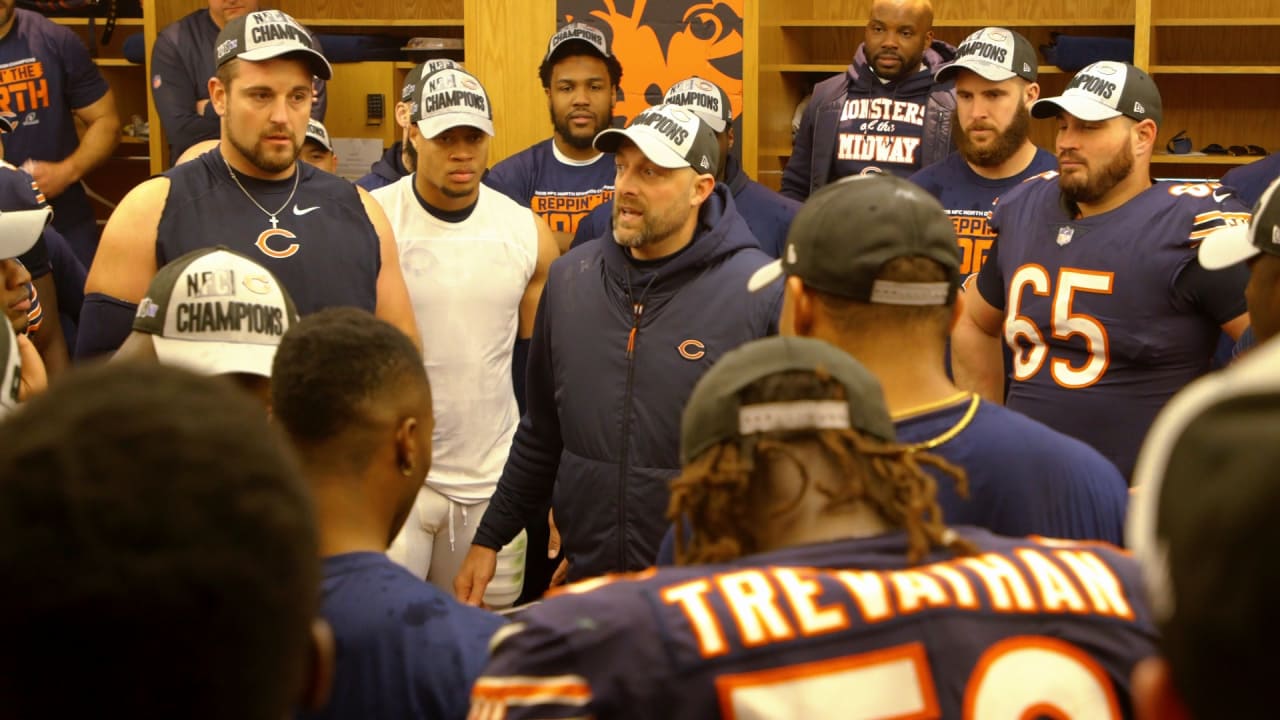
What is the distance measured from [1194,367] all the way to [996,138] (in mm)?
1461

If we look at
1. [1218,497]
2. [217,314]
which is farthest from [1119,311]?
[1218,497]

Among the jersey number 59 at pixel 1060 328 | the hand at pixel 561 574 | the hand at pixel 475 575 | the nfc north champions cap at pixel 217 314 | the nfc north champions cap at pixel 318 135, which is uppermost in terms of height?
the nfc north champions cap at pixel 318 135

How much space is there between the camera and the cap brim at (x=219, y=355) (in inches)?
82.0

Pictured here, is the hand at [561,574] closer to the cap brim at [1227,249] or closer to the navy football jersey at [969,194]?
the cap brim at [1227,249]

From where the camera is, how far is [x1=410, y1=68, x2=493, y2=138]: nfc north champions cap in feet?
13.4

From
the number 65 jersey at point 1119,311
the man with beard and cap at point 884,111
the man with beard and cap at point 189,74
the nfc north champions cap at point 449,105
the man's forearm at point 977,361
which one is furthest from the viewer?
the man with beard and cap at point 189,74

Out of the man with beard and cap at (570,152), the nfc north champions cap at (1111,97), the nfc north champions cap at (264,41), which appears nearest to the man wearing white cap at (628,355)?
the nfc north champions cap at (264,41)

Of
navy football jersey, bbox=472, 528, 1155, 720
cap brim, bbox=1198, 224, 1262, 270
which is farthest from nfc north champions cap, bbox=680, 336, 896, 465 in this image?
cap brim, bbox=1198, 224, 1262, 270

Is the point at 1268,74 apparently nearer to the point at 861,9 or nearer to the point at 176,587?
the point at 861,9

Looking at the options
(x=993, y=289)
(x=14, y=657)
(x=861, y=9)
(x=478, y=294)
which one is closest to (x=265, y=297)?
(x=14, y=657)

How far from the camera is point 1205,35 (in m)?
6.89

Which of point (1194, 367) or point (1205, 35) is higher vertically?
point (1205, 35)

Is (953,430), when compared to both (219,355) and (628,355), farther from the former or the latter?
(628,355)

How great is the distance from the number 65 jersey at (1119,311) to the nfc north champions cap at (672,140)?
37.4 inches
